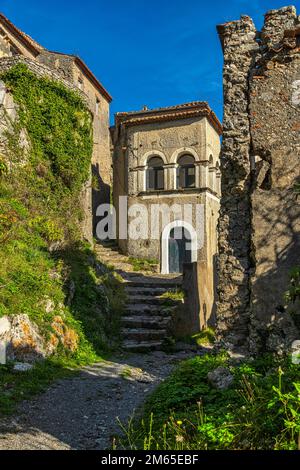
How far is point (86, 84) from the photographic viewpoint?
85.4 feet

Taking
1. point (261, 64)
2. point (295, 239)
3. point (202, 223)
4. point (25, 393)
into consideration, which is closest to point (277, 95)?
point (261, 64)

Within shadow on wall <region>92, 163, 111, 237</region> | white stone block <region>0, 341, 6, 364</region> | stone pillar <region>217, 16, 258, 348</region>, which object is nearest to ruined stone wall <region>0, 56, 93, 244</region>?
white stone block <region>0, 341, 6, 364</region>

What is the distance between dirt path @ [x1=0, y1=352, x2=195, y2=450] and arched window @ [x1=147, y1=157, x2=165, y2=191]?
13023 millimetres

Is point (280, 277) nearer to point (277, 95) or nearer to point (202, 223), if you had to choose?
point (277, 95)

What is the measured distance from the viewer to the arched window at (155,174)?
20.2 meters

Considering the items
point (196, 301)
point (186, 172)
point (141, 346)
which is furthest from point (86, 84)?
point (141, 346)

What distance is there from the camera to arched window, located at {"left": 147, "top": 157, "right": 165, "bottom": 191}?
20.2 meters

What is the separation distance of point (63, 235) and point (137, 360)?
14.1 ft

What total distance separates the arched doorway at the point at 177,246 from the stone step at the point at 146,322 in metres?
7.40

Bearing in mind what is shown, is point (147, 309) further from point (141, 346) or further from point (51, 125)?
point (51, 125)

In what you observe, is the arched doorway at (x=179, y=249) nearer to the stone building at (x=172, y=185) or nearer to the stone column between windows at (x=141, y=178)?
the stone building at (x=172, y=185)

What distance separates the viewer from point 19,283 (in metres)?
8.41

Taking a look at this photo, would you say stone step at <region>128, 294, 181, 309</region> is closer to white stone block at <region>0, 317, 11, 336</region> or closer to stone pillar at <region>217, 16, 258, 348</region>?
white stone block at <region>0, 317, 11, 336</region>

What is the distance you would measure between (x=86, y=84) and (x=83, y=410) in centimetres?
2361
